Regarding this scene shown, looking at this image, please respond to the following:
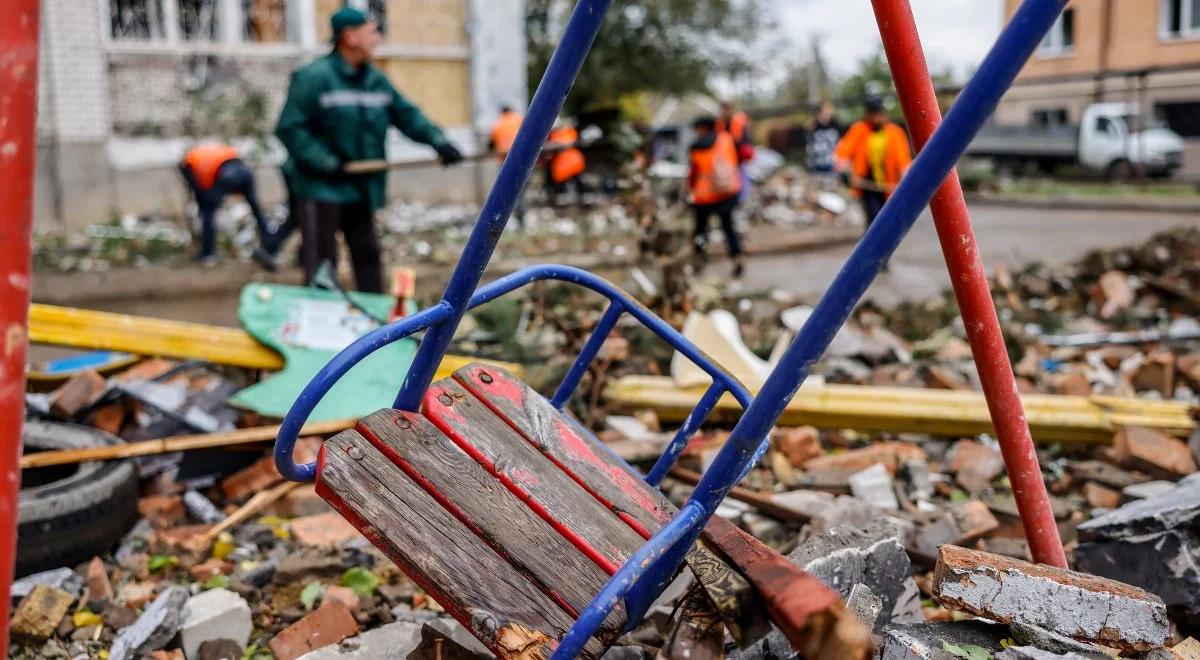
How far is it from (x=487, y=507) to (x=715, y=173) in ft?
27.5

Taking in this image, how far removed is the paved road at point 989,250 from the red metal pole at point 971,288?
5.65 meters

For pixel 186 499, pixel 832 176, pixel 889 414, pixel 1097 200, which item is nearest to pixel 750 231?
pixel 832 176

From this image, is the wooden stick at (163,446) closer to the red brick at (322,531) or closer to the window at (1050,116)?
the red brick at (322,531)

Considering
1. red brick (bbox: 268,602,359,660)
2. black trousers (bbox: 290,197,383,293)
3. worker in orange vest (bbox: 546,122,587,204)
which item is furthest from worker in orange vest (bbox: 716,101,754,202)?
red brick (bbox: 268,602,359,660)

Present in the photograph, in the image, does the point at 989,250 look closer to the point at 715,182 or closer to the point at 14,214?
the point at 715,182

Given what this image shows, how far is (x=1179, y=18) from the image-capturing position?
1132 inches

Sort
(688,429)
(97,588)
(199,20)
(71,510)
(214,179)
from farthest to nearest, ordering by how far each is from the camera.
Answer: (199,20) → (214,179) → (71,510) → (97,588) → (688,429)

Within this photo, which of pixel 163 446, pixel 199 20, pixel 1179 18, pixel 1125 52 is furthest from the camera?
pixel 1125 52

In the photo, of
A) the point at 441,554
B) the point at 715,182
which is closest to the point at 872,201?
the point at 715,182

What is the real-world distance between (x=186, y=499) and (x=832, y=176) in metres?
15.6

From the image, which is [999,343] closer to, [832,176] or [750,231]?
[750,231]

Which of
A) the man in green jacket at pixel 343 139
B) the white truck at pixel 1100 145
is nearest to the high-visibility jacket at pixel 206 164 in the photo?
the man in green jacket at pixel 343 139

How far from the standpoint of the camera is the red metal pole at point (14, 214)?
138 cm

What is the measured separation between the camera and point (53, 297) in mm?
8945
